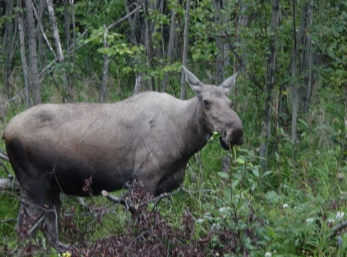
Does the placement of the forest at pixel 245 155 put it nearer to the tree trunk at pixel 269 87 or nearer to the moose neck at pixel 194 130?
the tree trunk at pixel 269 87

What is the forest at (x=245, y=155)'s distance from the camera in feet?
19.4

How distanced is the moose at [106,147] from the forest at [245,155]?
35 cm

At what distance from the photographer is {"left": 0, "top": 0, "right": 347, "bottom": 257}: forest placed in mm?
5914

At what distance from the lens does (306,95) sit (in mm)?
9820

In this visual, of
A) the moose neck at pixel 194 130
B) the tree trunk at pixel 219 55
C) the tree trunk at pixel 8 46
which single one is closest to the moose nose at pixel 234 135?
the moose neck at pixel 194 130

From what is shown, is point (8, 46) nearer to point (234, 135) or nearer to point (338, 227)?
point (234, 135)

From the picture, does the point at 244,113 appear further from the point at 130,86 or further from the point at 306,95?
the point at 130,86

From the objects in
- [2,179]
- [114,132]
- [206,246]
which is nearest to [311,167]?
[114,132]

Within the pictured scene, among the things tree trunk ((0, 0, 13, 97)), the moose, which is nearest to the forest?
the moose

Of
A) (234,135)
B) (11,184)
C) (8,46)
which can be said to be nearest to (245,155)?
(234,135)

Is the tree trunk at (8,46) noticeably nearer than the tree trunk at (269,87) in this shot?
No

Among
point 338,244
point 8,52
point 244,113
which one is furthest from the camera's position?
point 8,52

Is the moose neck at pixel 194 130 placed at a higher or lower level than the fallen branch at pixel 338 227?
higher

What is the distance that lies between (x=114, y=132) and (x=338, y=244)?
2794mm
